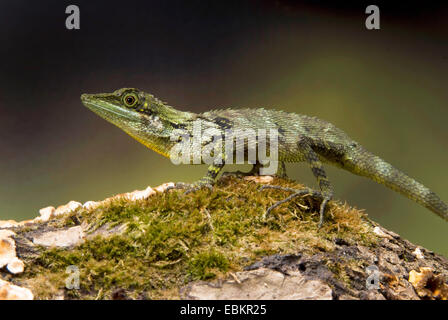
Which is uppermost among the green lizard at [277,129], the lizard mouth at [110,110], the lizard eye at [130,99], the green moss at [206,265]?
the lizard eye at [130,99]

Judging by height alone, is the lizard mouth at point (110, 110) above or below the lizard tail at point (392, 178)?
above

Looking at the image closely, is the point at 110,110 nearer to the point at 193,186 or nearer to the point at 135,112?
the point at 135,112

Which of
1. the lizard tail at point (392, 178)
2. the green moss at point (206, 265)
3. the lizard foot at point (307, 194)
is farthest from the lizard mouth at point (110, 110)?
the lizard tail at point (392, 178)

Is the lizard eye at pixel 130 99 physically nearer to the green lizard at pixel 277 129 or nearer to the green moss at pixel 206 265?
the green lizard at pixel 277 129

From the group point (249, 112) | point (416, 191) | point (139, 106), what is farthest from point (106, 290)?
point (416, 191)

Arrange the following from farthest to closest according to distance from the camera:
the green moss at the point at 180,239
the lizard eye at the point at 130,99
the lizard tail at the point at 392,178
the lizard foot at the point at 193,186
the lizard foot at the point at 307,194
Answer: the lizard eye at the point at 130,99, the lizard tail at the point at 392,178, the lizard foot at the point at 193,186, the lizard foot at the point at 307,194, the green moss at the point at 180,239

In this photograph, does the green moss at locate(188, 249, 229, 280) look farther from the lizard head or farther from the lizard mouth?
the lizard mouth

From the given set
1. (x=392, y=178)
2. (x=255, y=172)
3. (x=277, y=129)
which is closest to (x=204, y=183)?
(x=255, y=172)
